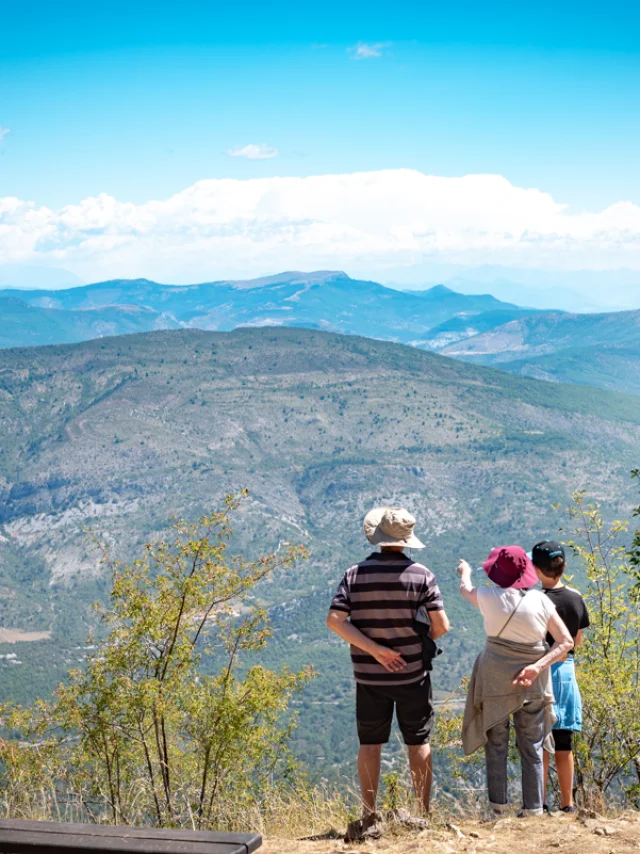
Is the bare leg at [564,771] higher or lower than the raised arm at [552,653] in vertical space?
lower

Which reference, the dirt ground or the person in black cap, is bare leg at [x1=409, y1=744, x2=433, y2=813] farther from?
the person in black cap

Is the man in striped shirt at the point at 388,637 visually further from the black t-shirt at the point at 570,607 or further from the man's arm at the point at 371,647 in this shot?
the black t-shirt at the point at 570,607

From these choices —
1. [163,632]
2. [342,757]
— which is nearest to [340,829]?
[163,632]

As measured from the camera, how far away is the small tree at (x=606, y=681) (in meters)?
9.18

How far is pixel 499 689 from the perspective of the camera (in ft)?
23.5

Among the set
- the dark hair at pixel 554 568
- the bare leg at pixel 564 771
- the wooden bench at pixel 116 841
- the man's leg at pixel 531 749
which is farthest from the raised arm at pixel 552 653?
the wooden bench at pixel 116 841

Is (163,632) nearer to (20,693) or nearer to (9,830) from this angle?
(9,830)

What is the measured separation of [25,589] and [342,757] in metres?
115

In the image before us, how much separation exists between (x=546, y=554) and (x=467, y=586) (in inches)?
28.6

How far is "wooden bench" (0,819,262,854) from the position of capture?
5090 millimetres

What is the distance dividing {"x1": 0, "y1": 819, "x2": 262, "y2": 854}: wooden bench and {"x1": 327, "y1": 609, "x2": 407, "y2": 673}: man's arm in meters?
1.90

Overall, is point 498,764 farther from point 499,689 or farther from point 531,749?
point 499,689

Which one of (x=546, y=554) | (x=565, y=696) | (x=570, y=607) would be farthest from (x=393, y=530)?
(x=565, y=696)

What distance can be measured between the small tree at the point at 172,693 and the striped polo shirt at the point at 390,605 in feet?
11.5
